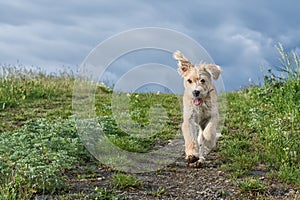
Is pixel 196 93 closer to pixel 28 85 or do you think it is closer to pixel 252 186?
pixel 252 186

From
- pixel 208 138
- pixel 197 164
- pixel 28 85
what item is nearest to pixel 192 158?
pixel 197 164

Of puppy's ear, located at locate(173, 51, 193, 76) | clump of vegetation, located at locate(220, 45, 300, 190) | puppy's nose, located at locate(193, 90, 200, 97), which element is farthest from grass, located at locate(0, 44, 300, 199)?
puppy's ear, located at locate(173, 51, 193, 76)

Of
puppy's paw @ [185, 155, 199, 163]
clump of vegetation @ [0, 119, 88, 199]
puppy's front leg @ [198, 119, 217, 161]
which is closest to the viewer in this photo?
clump of vegetation @ [0, 119, 88, 199]

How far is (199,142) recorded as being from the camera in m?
6.92

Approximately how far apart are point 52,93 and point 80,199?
356 inches

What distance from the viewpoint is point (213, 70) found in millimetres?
6875

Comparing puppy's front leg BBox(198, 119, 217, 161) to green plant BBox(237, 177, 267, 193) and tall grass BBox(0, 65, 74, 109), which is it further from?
tall grass BBox(0, 65, 74, 109)

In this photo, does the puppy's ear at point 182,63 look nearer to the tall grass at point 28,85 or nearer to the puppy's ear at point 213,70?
the puppy's ear at point 213,70

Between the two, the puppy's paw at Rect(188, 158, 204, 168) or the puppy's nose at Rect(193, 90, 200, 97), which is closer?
the puppy's paw at Rect(188, 158, 204, 168)

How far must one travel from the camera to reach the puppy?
6652 millimetres

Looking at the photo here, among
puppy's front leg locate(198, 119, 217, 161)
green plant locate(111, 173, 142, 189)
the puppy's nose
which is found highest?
the puppy's nose

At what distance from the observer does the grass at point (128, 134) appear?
529 cm

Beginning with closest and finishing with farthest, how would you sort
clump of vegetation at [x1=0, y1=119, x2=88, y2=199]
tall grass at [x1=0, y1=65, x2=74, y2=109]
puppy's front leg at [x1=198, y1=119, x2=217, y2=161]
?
clump of vegetation at [x1=0, y1=119, x2=88, y2=199], puppy's front leg at [x1=198, y1=119, x2=217, y2=161], tall grass at [x1=0, y1=65, x2=74, y2=109]

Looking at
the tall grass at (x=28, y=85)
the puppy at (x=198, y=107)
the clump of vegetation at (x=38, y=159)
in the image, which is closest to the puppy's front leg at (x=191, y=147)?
the puppy at (x=198, y=107)
